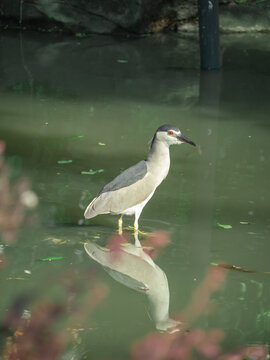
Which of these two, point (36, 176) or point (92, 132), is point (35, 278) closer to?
point (36, 176)

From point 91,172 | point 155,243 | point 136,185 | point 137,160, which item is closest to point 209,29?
point 137,160

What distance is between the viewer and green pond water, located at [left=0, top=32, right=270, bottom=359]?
16.7ft

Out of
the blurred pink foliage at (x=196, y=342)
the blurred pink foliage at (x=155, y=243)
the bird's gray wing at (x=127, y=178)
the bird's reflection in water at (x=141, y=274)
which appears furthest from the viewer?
the bird's gray wing at (x=127, y=178)

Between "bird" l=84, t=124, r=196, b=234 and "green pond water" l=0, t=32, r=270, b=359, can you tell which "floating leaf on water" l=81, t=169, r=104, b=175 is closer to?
"green pond water" l=0, t=32, r=270, b=359

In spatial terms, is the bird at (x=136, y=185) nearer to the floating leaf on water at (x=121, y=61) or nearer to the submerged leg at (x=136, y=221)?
the submerged leg at (x=136, y=221)

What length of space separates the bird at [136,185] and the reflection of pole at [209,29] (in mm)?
5756

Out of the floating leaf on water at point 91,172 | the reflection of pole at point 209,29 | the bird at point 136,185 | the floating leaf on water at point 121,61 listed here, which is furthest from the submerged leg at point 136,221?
the floating leaf on water at point 121,61

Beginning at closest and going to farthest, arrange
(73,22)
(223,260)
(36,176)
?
(223,260) < (36,176) < (73,22)

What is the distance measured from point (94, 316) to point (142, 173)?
1.67m

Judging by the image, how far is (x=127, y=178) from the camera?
6.19m

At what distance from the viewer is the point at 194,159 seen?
325 inches

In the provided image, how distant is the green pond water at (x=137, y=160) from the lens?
5090 mm

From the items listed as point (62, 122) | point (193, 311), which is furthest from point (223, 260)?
point (62, 122)

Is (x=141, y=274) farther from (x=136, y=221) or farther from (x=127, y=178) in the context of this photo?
(x=127, y=178)
